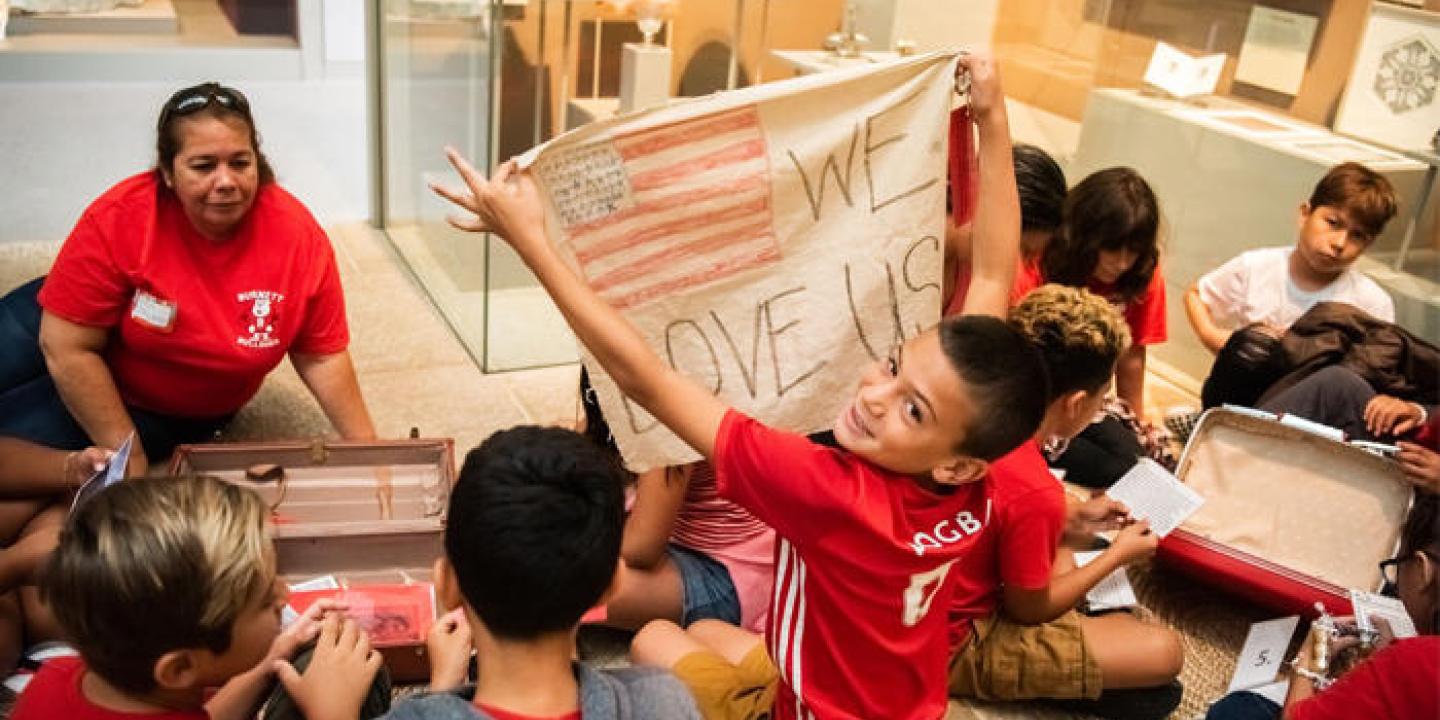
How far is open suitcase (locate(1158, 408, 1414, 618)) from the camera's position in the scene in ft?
9.24

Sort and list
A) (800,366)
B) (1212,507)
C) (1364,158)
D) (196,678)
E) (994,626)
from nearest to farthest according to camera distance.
A: (196,678), (800,366), (994,626), (1212,507), (1364,158)

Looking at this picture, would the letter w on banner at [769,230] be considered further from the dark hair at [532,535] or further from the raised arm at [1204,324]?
the raised arm at [1204,324]

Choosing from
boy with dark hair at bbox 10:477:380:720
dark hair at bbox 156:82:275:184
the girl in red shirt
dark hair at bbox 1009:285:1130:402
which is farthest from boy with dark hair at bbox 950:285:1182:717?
dark hair at bbox 156:82:275:184

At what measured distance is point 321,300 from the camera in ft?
9.04

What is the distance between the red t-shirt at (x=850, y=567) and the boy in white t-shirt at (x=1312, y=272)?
92.8 inches

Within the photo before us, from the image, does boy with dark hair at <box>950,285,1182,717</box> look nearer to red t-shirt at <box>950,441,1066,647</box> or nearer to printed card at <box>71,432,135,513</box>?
red t-shirt at <box>950,441,1066,647</box>

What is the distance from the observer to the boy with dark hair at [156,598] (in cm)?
138

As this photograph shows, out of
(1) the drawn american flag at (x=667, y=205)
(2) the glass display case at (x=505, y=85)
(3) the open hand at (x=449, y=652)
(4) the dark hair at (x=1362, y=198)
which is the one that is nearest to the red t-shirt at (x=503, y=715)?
(3) the open hand at (x=449, y=652)

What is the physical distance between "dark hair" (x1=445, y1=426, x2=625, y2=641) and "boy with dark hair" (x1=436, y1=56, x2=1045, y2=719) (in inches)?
9.6

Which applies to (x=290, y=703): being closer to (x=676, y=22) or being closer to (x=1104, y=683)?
(x=1104, y=683)

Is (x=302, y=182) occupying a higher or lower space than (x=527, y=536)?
lower

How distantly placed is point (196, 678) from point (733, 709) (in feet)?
3.06

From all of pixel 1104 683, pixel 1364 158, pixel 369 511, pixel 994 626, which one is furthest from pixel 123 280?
pixel 1364 158

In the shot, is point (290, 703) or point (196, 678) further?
point (290, 703)
